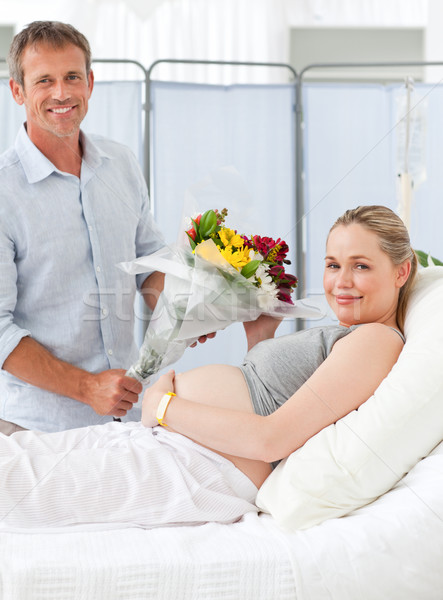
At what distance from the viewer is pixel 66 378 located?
5.21 feet

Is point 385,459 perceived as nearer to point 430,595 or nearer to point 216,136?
point 430,595

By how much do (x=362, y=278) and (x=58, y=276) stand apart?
2.52 ft

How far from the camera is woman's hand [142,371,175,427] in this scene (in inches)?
49.0

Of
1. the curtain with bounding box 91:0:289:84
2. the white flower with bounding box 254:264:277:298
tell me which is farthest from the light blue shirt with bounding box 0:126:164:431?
the curtain with bounding box 91:0:289:84

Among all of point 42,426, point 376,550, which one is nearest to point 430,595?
point 376,550

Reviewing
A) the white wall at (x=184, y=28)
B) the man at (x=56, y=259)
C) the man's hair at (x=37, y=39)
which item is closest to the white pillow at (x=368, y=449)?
the man at (x=56, y=259)

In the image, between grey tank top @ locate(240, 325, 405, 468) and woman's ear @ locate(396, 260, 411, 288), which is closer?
grey tank top @ locate(240, 325, 405, 468)

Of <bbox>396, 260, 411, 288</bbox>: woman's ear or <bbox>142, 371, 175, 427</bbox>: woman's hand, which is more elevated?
<bbox>396, 260, 411, 288</bbox>: woman's ear

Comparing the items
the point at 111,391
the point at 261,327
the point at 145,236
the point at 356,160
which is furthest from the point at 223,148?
the point at 111,391

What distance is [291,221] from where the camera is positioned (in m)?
3.16

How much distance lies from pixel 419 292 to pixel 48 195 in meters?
0.94

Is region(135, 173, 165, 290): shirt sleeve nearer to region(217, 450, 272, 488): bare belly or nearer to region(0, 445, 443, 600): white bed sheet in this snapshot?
region(217, 450, 272, 488): bare belly

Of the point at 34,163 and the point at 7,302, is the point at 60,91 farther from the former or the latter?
the point at 7,302

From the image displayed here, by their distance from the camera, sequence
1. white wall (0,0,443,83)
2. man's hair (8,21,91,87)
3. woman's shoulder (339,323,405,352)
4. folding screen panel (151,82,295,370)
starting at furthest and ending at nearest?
white wall (0,0,443,83), folding screen panel (151,82,295,370), man's hair (8,21,91,87), woman's shoulder (339,323,405,352)
